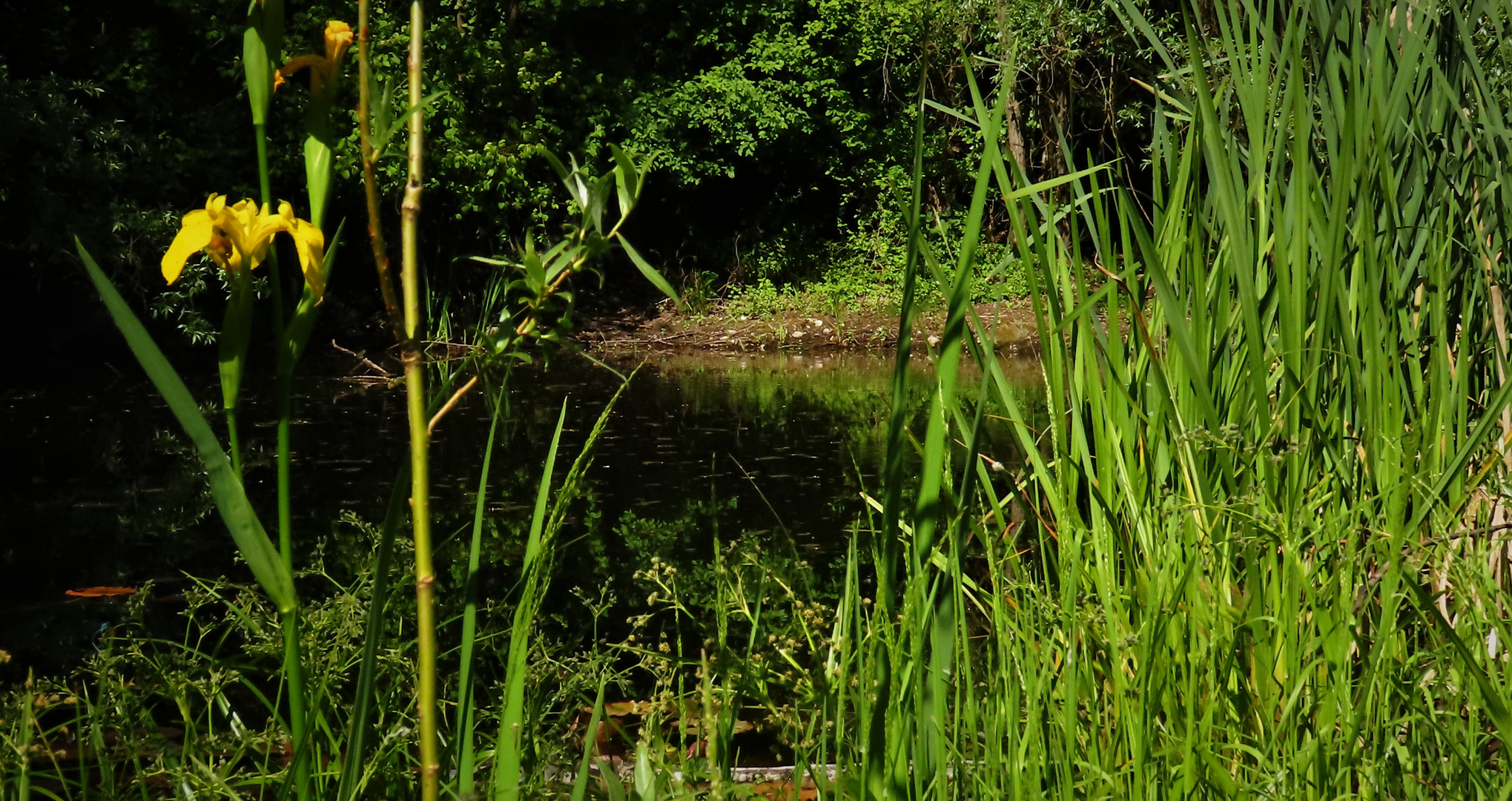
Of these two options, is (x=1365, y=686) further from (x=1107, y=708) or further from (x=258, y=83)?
(x=258, y=83)

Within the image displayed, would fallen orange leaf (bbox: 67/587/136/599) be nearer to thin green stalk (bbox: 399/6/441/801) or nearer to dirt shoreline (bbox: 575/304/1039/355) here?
thin green stalk (bbox: 399/6/441/801)

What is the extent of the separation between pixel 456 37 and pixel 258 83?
847 cm

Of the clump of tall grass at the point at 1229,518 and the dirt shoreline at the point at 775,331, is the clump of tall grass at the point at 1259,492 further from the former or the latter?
the dirt shoreline at the point at 775,331

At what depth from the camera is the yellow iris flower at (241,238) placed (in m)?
0.54

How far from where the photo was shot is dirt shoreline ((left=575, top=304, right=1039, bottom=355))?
26.5ft

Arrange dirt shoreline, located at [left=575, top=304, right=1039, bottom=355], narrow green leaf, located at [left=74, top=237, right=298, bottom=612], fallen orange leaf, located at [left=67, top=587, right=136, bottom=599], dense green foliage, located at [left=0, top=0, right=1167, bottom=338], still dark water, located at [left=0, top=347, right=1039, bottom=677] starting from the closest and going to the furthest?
narrow green leaf, located at [left=74, top=237, right=298, bottom=612]
fallen orange leaf, located at [left=67, top=587, right=136, bottom=599]
still dark water, located at [left=0, top=347, right=1039, bottom=677]
dense green foliage, located at [left=0, top=0, right=1167, bottom=338]
dirt shoreline, located at [left=575, top=304, right=1039, bottom=355]

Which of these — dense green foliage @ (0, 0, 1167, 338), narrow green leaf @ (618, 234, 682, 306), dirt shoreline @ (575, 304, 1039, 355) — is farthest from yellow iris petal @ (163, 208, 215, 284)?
dirt shoreline @ (575, 304, 1039, 355)

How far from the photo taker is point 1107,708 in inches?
42.5

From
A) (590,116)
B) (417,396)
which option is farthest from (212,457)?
(590,116)

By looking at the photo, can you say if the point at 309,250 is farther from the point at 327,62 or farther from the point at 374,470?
the point at 374,470

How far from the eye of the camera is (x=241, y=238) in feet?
1.81

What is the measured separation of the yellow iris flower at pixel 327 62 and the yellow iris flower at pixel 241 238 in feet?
0.18

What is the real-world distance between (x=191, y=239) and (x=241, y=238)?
20 mm

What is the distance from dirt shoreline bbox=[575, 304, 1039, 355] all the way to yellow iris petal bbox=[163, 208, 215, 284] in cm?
727
